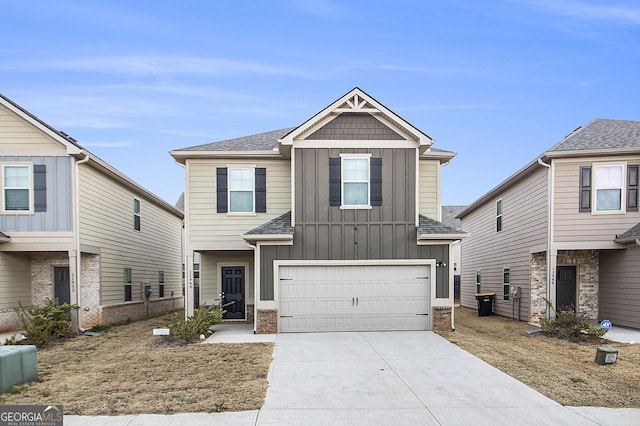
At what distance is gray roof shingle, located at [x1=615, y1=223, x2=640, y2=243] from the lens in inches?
488

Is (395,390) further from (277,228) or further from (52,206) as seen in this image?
(52,206)

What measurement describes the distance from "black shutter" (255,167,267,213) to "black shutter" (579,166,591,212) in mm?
9951

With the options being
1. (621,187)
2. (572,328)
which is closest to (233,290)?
(572,328)

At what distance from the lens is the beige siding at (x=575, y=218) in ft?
43.3

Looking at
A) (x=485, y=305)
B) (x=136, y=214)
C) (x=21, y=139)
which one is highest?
(x=21, y=139)

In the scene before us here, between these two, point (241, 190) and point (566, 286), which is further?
point (566, 286)

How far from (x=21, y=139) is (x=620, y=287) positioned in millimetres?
19000

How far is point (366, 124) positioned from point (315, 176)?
2.20m

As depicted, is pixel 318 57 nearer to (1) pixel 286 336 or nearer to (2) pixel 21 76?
(2) pixel 21 76

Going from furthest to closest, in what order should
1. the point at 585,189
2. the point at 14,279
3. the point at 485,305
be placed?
the point at 485,305
the point at 14,279
the point at 585,189

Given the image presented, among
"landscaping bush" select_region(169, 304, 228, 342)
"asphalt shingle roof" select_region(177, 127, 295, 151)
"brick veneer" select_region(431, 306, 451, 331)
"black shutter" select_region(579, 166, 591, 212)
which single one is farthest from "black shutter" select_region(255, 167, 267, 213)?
"black shutter" select_region(579, 166, 591, 212)

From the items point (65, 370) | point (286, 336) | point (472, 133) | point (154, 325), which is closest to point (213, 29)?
point (154, 325)

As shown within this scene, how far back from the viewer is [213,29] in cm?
1789

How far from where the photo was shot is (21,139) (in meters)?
12.7
